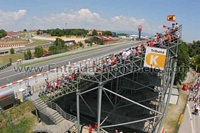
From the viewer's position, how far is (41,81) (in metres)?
22.6

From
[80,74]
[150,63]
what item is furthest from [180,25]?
[80,74]

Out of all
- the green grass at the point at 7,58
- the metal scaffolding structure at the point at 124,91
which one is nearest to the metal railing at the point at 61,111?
the metal scaffolding structure at the point at 124,91

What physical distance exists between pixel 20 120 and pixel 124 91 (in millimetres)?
14149

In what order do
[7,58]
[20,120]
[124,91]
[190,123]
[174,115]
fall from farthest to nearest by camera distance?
[7,58]
[124,91]
[174,115]
[190,123]
[20,120]

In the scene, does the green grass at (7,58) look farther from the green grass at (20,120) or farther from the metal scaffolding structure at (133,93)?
the metal scaffolding structure at (133,93)

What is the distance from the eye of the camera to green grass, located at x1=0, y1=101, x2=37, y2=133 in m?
16.9

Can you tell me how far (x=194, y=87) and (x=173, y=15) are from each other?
2194 centimetres

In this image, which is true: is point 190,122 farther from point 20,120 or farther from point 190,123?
point 20,120

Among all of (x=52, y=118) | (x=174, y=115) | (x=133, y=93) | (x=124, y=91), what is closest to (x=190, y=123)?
(x=174, y=115)

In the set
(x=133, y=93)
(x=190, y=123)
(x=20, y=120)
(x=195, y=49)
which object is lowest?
(x=190, y=123)

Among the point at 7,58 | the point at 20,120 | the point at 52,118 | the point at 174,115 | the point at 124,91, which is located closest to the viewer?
the point at 52,118

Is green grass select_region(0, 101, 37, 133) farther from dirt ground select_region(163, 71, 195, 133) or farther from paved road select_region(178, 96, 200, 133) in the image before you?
paved road select_region(178, 96, 200, 133)

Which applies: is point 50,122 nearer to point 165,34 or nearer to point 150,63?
point 150,63

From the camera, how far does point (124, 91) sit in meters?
24.8
